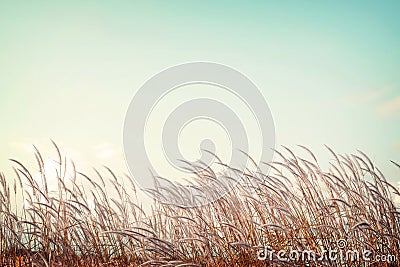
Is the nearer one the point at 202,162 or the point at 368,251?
the point at 368,251

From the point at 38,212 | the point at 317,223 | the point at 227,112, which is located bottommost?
the point at 317,223

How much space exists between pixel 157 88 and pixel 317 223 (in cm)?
288

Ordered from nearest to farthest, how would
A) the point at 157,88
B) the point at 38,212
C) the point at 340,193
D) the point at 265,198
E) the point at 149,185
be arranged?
the point at 38,212 < the point at 340,193 < the point at 265,198 < the point at 149,185 < the point at 157,88

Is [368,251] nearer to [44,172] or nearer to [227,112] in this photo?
[44,172]

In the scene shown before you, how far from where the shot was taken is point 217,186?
3.30 meters

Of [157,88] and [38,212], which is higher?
[157,88]

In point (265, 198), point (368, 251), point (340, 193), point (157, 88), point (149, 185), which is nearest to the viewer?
point (368, 251)

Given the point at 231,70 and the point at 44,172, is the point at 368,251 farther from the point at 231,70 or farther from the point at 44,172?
the point at 231,70

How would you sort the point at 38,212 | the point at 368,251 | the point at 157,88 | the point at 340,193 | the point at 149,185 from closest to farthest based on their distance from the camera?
1. the point at 368,251
2. the point at 38,212
3. the point at 340,193
4. the point at 149,185
5. the point at 157,88

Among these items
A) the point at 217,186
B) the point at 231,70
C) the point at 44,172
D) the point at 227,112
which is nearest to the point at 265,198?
the point at 217,186

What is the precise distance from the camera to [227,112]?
203 inches

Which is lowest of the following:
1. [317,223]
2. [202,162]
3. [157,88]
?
[317,223]


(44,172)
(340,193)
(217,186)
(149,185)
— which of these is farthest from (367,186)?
(44,172)

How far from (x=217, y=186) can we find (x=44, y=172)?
1.35 metres
